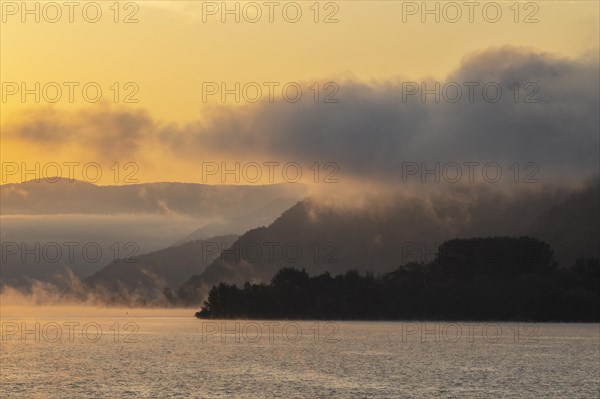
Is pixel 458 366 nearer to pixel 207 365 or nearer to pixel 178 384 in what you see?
pixel 207 365

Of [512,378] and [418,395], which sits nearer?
[418,395]

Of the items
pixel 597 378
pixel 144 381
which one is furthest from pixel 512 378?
pixel 144 381

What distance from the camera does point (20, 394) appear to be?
132 meters

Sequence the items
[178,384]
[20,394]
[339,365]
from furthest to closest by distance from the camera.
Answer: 1. [339,365]
2. [178,384]
3. [20,394]

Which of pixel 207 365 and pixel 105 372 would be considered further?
pixel 207 365

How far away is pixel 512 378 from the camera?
164 meters

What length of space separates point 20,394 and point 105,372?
3757 cm

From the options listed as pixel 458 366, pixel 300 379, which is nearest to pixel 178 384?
pixel 300 379

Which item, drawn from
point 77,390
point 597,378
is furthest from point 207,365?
point 597,378

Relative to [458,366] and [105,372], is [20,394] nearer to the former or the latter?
[105,372]

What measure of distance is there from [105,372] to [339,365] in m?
41.0

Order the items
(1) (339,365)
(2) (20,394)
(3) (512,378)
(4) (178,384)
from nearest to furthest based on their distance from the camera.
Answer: (2) (20,394) → (4) (178,384) → (3) (512,378) → (1) (339,365)

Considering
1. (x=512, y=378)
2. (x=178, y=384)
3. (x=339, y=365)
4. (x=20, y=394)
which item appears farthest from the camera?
(x=339, y=365)

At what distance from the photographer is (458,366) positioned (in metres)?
188
